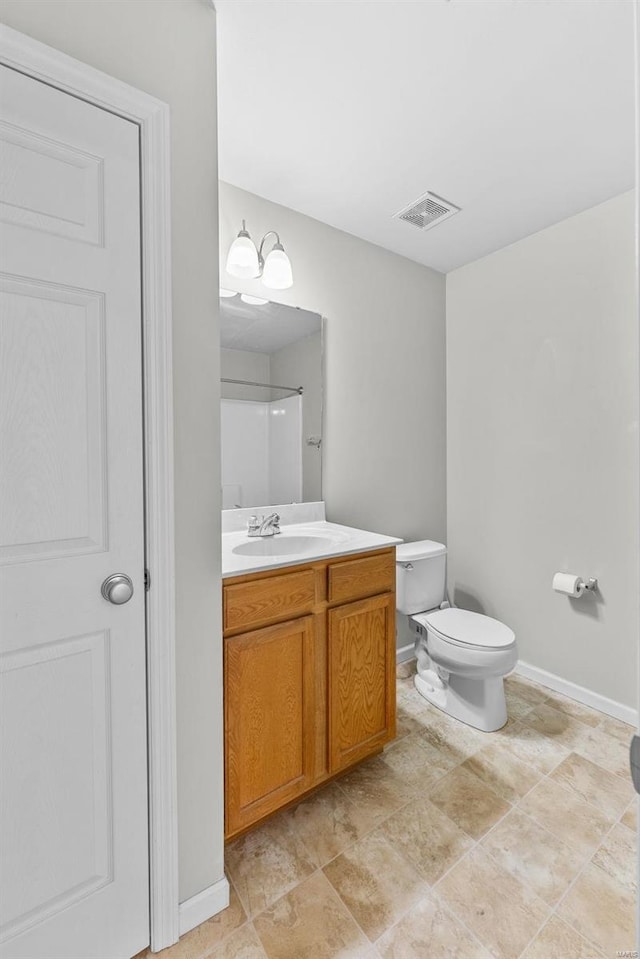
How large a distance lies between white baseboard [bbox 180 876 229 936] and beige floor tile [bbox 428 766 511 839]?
0.78 meters

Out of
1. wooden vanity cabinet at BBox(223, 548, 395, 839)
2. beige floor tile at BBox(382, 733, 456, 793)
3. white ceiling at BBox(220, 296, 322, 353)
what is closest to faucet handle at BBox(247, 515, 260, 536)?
wooden vanity cabinet at BBox(223, 548, 395, 839)

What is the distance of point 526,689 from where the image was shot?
7.59ft

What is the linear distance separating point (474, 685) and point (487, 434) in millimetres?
1405

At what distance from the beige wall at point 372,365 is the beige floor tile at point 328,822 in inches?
47.5

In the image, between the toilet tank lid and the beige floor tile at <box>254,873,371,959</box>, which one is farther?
the toilet tank lid

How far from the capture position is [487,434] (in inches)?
102

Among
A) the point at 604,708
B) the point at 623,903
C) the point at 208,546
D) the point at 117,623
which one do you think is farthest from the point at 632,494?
the point at 117,623

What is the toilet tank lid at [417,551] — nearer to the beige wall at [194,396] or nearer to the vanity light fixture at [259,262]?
the beige wall at [194,396]

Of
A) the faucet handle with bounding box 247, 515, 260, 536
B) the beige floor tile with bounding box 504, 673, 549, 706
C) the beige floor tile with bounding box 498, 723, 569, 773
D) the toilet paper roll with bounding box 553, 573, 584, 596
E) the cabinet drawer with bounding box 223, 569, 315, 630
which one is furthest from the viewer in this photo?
A: the beige floor tile with bounding box 504, 673, 549, 706

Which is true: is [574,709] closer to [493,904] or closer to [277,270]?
[493,904]

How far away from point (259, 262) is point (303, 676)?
173cm

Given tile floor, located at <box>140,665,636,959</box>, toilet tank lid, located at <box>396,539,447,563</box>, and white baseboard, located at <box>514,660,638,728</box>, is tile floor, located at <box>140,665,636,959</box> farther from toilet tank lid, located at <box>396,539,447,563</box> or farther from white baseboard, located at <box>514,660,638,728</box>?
toilet tank lid, located at <box>396,539,447,563</box>

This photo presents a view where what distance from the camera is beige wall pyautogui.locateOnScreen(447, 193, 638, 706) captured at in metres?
2.03

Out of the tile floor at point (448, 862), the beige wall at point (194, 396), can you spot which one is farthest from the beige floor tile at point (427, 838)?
the beige wall at point (194, 396)
